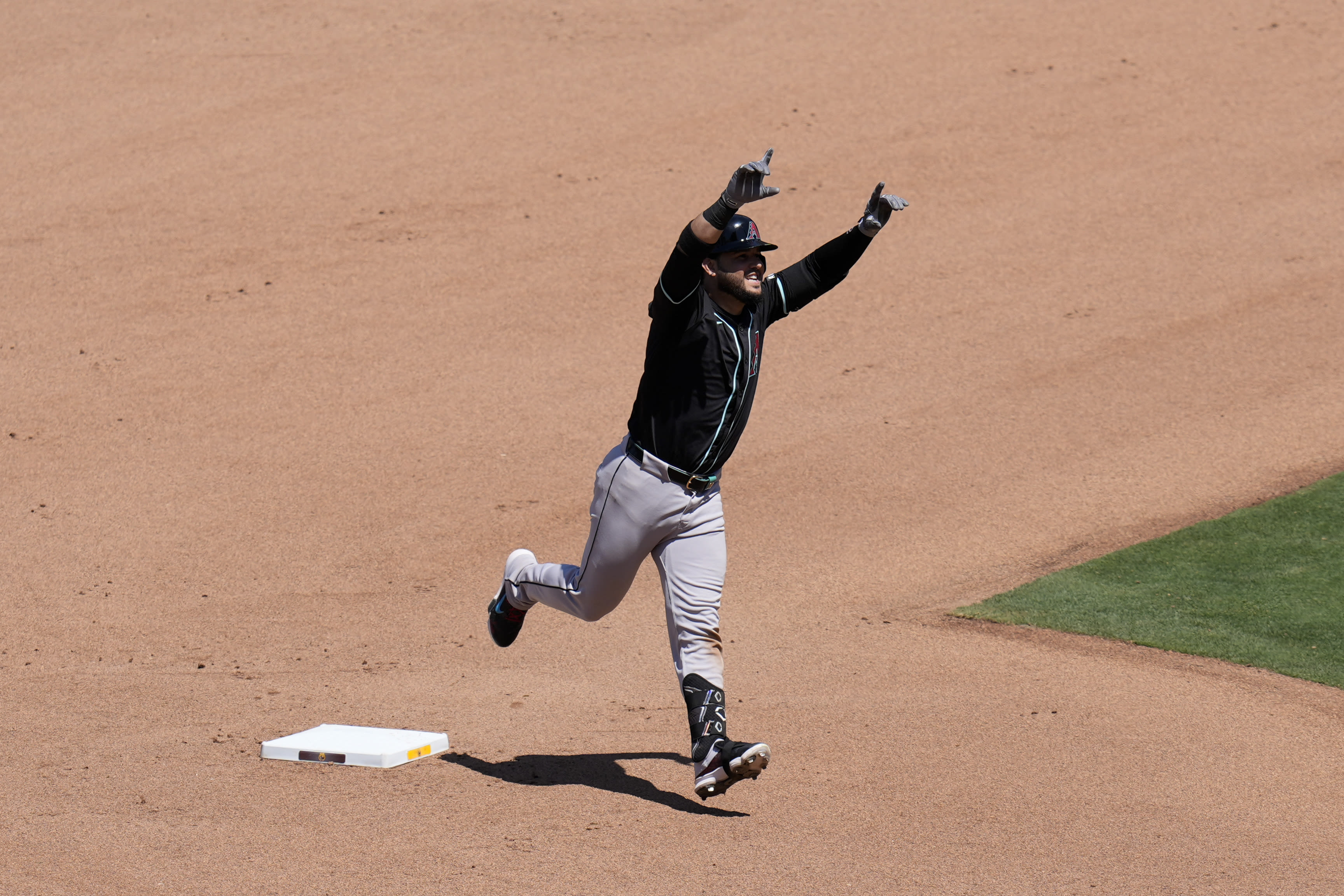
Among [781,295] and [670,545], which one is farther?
[781,295]

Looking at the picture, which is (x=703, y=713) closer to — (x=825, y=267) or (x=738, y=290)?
(x=738, y=290)

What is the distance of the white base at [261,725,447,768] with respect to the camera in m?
5.89

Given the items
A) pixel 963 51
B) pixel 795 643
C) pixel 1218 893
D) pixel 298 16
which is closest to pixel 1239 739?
pixel 1218 893

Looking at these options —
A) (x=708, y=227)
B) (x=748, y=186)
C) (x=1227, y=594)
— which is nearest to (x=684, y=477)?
(x=708, y=227)

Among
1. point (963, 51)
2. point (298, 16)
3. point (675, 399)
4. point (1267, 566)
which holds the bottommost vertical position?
point (1267, 566)

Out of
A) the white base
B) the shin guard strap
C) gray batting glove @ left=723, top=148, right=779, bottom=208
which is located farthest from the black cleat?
gray batting glove @ left=723, top=148, right=779, bottom=208

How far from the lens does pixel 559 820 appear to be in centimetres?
548

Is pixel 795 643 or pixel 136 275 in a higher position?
pixel 136 275

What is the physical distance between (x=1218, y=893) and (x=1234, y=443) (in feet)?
19.7

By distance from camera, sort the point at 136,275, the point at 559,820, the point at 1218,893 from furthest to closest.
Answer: the point at 136,275
the point at 559,820
the point at 1218,893

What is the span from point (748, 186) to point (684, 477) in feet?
3.71

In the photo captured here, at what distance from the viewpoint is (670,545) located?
19.0 feet

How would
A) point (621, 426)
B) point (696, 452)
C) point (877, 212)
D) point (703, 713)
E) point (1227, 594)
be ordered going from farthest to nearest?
1. point (621, 426)
2. point (1227, 594)
3. point (877, 212)
4. point (696, 452)
5. point (703, 713)

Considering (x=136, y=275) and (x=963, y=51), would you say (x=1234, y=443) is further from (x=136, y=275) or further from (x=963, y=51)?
(x=136, y=275)
